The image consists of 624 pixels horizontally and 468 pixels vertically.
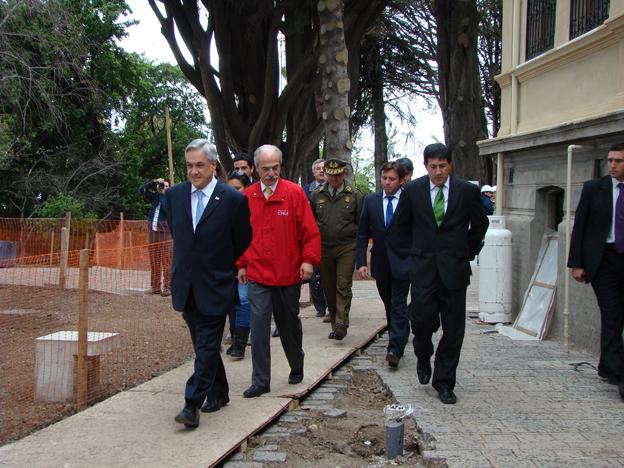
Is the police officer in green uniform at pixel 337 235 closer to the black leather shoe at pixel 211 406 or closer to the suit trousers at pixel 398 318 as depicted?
the suit trousers at pixel 398 318

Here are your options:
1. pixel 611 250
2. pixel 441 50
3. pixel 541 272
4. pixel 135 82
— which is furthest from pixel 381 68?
pixel 611 250

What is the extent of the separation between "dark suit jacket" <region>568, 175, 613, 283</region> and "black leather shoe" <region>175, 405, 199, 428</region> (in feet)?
11.1

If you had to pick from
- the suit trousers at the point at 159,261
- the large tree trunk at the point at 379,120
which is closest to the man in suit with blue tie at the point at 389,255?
the suit trousers at the point at 159,261

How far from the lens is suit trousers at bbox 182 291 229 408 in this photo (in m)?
4.48

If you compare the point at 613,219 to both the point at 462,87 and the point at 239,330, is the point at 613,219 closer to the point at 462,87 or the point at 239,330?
the point at 239,330

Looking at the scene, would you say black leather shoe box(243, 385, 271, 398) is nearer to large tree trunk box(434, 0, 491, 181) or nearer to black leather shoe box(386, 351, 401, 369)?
black leather shoe box(386, 351, 401, 369)

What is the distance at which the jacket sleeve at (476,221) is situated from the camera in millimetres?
5277

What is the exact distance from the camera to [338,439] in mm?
4566

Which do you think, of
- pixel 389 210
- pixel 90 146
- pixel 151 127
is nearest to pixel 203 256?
pixel 389 210

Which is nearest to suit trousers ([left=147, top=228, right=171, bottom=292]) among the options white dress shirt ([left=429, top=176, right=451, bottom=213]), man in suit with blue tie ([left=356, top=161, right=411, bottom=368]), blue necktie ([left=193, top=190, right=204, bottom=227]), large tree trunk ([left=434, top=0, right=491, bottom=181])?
man in suit with blue tie ([left=356, top=161, right=411, bottom=368])

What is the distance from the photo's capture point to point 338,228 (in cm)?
744

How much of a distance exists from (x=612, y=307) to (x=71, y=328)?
647 cm

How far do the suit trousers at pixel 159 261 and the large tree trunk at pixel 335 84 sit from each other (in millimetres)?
3122

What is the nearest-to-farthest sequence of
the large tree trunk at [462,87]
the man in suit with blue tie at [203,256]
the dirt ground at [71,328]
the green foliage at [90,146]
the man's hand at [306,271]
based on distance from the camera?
1. the man in suit with blue tie at [203,256]
2. the man's hand at [306,271]
3. the dirt ground at [71,328]
4. the large tree trunk at [462,87]
5. the green foliage at [90,146]
